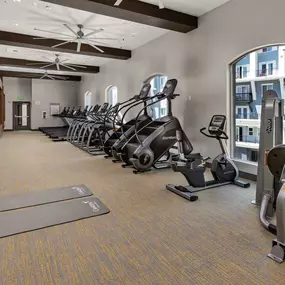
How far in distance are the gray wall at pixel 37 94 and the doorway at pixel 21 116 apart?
0.73ft

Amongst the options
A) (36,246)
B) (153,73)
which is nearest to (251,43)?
(153,73)

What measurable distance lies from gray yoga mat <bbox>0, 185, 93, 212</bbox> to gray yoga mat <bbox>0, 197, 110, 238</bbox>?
0.16m

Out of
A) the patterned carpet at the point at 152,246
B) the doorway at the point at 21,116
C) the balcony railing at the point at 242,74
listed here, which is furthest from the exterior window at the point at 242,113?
the doorway at the point at 21,116

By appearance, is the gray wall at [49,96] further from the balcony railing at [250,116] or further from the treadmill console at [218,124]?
the treadmill console at [218,124]

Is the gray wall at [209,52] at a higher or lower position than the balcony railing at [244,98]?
higher

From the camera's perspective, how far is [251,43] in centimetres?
445

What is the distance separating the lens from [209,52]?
17.7 ft

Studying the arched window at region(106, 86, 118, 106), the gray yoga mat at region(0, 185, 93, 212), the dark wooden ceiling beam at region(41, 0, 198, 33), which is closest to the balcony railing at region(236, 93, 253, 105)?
the dark wooden ceiling beam at region(41, 0, 198, 33)

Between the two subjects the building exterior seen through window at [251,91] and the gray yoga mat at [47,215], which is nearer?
the gray yoga mat at [47,215]

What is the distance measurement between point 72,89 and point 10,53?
268 inches

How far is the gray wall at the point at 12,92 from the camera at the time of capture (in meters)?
15.4

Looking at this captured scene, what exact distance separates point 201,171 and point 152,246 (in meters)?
1.79

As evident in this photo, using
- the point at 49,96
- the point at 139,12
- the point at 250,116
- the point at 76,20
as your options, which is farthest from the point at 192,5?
the point at 49,96

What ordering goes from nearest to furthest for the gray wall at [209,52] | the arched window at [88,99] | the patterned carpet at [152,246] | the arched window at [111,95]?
the patterned carpet at [152,246] → the gray wall at [209,52] → the arched window at [111,95] → the arched window at [88,99]
